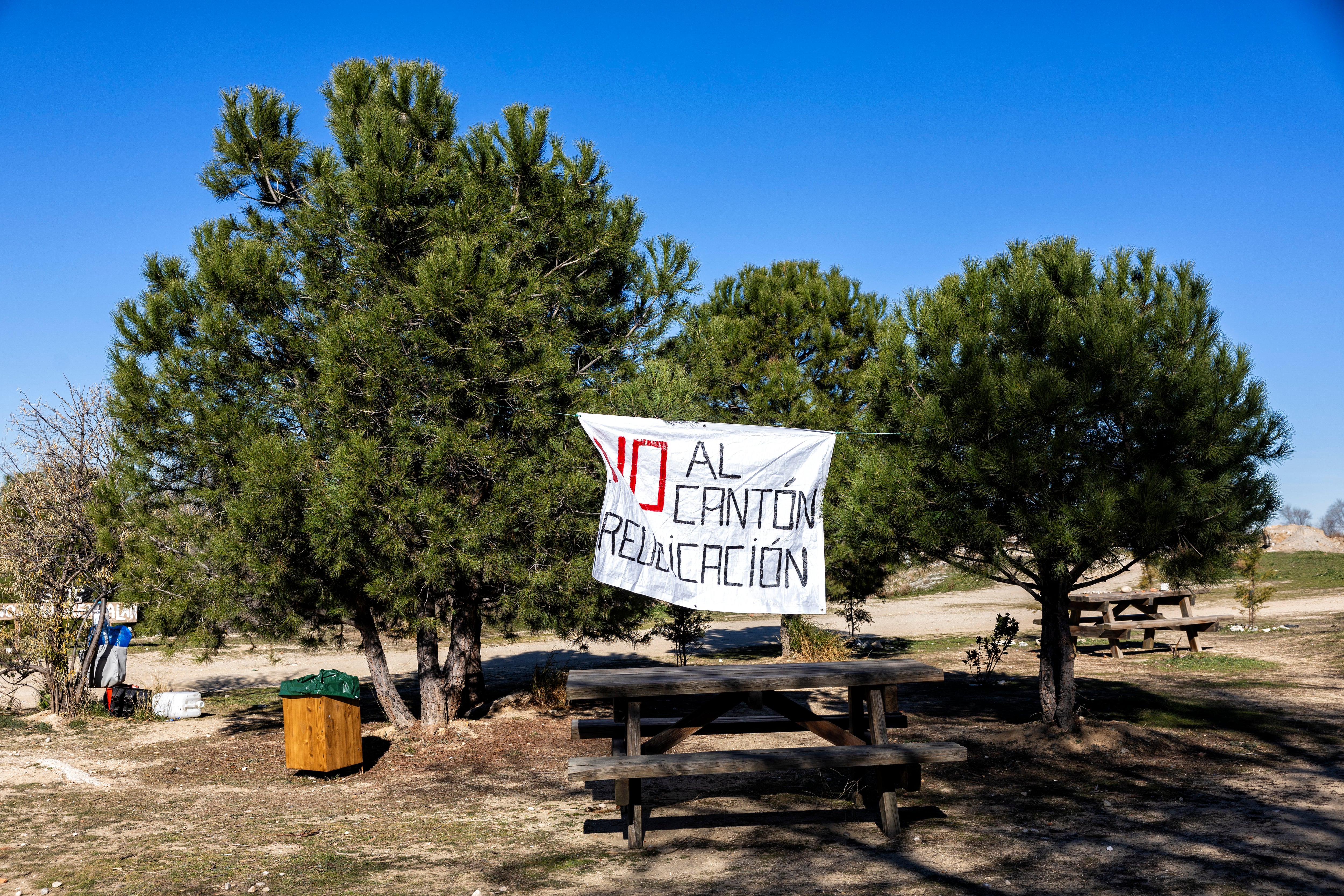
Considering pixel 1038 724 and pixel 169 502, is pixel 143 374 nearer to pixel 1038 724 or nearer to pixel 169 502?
pixel 169 502

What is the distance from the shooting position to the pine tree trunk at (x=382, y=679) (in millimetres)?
10000

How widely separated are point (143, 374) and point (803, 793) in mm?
7544

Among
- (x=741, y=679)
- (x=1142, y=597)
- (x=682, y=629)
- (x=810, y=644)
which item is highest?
(x=1142, y=597)

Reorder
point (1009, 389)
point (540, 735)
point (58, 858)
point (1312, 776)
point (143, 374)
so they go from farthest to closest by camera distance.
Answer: point (540, 735) → point (143, 374) → point (1009, 389) → point (1312, 776) → point (58, 858)

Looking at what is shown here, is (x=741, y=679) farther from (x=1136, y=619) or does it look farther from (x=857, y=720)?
(x=1136, y=619)

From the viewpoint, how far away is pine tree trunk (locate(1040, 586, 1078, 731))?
854cm

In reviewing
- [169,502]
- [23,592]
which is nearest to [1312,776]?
[169,502]

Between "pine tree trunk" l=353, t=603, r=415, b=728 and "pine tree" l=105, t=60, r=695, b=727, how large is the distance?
0.05m

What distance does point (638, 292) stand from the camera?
10820 mm

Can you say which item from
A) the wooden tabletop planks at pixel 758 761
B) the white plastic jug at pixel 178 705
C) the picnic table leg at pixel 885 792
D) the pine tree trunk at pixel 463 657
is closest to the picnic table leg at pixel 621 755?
the wooden tabletop planks at pixel 758 761

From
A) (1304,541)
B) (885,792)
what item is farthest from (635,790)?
(1304,541)

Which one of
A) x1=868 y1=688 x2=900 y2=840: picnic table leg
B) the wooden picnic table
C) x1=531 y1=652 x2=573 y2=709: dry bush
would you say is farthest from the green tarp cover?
x1=868 y1=688 x2=900 y2=840: picnic table leg

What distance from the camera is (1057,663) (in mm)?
8648

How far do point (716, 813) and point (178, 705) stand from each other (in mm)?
8918
